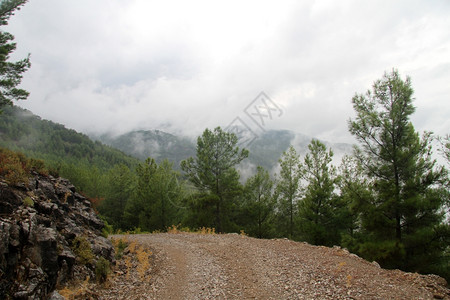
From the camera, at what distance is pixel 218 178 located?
22.8m

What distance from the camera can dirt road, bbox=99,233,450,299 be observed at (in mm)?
7285

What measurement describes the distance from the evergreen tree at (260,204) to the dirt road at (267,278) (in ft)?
48.3

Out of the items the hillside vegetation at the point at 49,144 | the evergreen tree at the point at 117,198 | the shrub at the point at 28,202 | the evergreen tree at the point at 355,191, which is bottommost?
the evergreen tree at the point at 117,198

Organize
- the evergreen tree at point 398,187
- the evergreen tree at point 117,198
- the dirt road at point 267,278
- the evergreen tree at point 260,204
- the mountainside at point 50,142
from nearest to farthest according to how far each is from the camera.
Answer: the dirt road at point 267,278 < the evergreen tree at point 398,187 < the evergreen tree at point 260,204 < the evergreen tree at point 117,198 < the mountainside at point 50,142

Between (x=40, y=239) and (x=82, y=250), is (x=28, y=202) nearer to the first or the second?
(x=40, y=239)

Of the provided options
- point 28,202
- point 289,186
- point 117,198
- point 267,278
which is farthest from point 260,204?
point 28,202

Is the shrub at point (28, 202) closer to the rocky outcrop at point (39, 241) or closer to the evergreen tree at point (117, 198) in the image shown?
the rocky outcrop at point (39, 241)

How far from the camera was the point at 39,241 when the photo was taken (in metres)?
6.58

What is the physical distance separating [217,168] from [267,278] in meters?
14.8

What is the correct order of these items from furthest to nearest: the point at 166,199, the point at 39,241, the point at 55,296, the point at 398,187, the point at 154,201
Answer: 1. the point at 154,201
2. the point at 166,199
3. the point at 398,187
4. the point at 39,241
5. the point at 55,296

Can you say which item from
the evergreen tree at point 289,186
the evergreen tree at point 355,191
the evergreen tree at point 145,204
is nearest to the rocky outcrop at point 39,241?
the evergreen tree at point 355,191

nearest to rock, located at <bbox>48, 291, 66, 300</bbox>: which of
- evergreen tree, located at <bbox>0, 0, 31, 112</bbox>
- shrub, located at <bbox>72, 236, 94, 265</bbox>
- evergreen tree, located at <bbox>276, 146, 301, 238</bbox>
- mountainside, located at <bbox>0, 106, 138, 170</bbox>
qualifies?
A: shrub, located at <bbox>72, 236, 94, 265</bbox>

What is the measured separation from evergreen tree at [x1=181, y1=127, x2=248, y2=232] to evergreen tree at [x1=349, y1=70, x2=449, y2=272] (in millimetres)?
11484

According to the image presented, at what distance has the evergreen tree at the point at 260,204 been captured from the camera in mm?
26125
